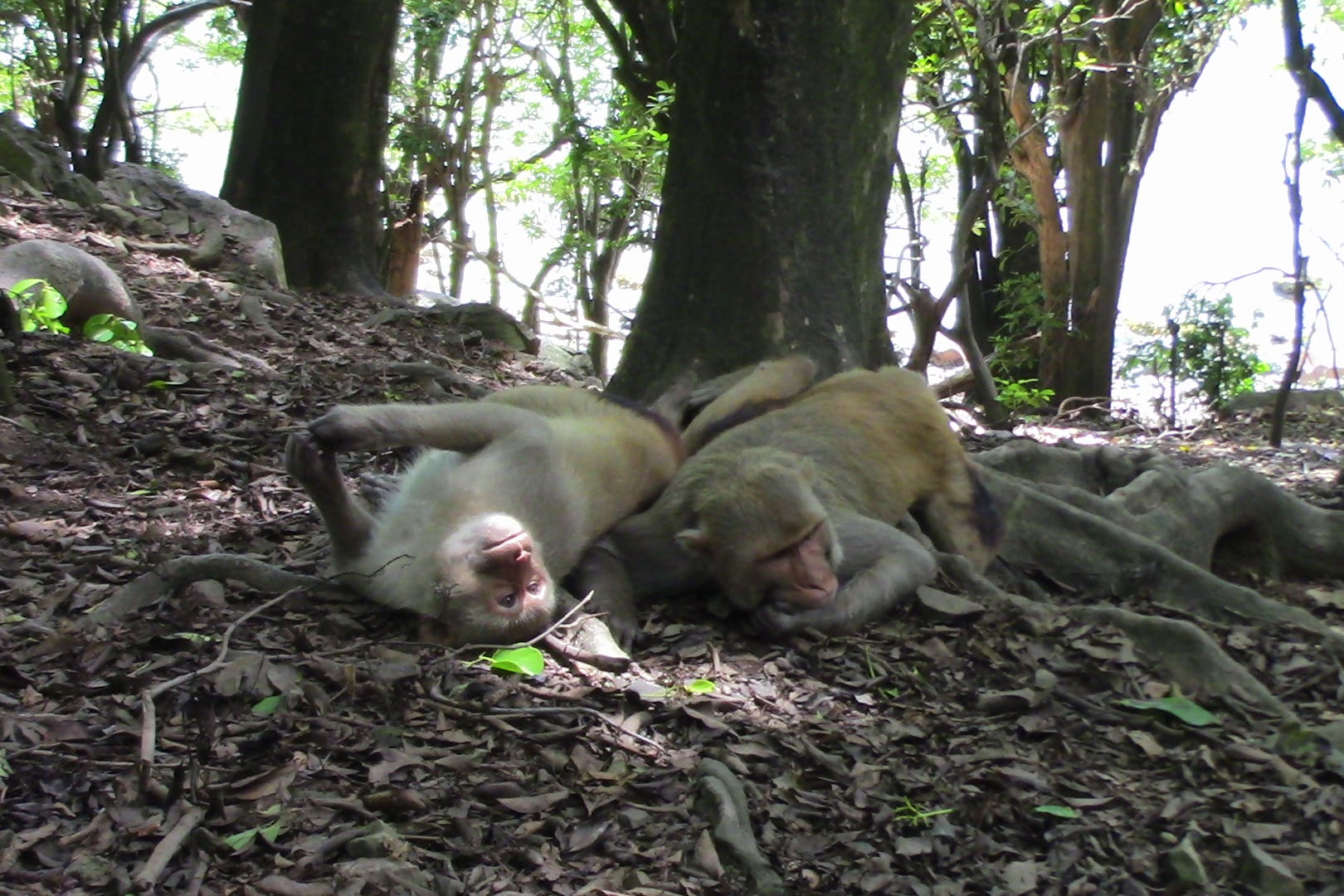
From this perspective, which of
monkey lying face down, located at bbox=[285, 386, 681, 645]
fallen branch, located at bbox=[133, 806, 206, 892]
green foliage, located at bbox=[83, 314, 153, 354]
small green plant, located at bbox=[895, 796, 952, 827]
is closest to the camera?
fallen branch, located at bbox=[133, 806, 206, 892]

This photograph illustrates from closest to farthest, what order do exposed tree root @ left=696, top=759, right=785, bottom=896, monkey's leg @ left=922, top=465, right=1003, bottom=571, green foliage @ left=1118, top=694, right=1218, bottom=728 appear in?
exposed tree root @ left=696, top=759, right=785, bottom=896, green foliage @ left=1118, top=694, right=1218, bottom=728, monkey's leg @ left=922, top=465, right=1003, bottom=571

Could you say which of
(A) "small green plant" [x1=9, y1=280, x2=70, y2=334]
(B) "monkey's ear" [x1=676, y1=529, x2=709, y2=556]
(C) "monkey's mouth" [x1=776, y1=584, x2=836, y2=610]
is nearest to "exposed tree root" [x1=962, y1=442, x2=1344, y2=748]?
(C) "monkey's mouth" [x1=776, y1=584, x2=836, y2=610]

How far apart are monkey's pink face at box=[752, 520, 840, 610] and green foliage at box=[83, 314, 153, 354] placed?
454cm

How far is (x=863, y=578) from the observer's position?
202 inches

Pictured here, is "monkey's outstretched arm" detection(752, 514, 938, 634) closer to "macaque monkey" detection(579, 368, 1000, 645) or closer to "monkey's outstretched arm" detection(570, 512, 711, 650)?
"macaque monkey" detection(579, 368, 1000, 645)

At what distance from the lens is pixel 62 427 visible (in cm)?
603

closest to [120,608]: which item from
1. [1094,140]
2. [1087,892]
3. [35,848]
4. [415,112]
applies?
[35,848]

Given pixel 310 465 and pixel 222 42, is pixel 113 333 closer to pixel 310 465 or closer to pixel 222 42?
pixel 310 465

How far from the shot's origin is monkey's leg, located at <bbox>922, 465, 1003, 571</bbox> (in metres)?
5.99

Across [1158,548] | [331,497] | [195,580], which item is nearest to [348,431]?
[331,497]

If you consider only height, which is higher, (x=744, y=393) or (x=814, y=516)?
(x=744, y=393)

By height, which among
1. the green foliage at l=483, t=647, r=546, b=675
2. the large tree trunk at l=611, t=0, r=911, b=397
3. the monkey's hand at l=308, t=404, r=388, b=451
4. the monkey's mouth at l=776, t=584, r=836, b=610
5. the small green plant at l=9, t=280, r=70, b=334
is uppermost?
the large tree trunk at l=611, t=0, r=911, b=397

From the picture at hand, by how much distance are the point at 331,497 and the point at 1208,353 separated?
43.0 ft

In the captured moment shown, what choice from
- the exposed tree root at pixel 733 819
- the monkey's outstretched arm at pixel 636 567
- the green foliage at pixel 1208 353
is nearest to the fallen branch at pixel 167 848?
the exposed tree root at pixel 733 819
